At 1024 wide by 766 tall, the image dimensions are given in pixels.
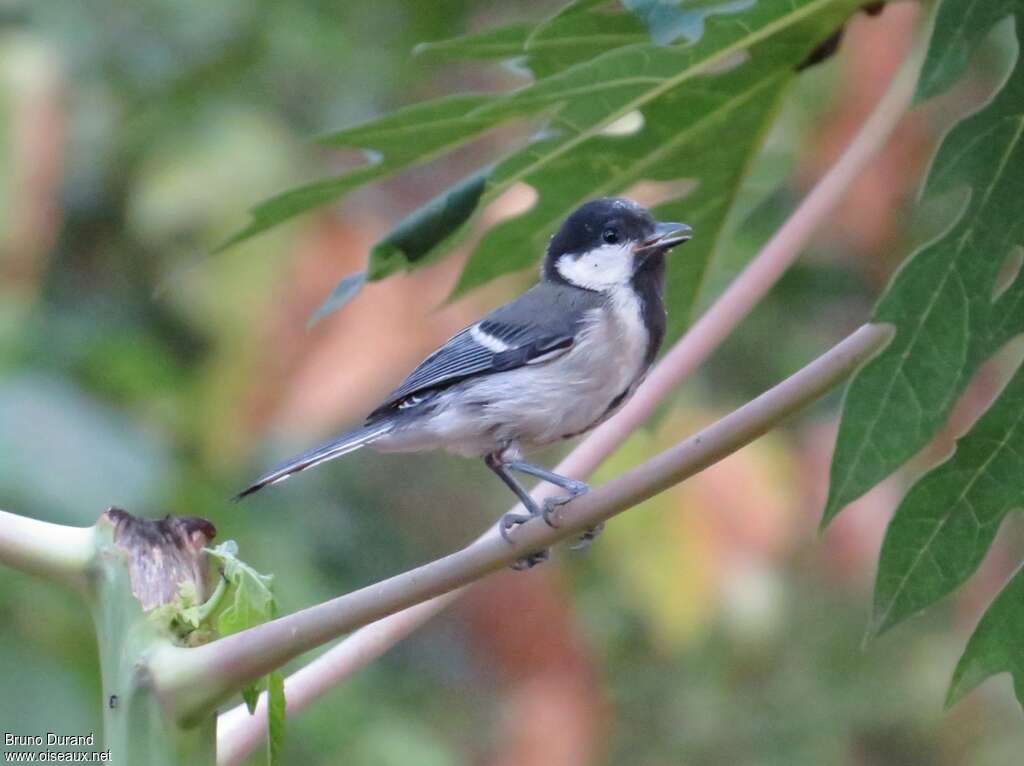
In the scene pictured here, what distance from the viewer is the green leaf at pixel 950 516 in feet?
5.12

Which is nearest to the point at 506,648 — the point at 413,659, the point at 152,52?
the point at 413,659

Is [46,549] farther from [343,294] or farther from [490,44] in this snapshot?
[490,44]

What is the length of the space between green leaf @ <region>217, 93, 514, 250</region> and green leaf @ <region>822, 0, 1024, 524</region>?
50 cm

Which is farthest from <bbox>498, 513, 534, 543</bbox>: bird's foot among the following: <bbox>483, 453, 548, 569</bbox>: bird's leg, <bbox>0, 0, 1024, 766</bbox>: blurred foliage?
<bbox>0, 0, 1024, 766</bbox>: blurred foliage

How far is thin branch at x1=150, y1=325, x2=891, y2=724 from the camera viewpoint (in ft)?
3.96

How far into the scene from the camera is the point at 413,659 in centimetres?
472

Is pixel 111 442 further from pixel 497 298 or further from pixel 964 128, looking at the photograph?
pixel 964 128

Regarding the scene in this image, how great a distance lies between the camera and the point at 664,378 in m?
1.75

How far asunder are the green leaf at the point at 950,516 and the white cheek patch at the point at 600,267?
666 millimetres

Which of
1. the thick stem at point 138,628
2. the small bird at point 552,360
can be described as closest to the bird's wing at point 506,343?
the small bird at point 552,360

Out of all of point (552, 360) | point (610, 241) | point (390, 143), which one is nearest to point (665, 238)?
point (610, 241)

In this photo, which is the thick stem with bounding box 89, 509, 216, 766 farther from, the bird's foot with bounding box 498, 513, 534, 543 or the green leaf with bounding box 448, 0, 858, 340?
the green leaf with bounding box 448, 0, 858, 340

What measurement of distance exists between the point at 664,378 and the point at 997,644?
475mm

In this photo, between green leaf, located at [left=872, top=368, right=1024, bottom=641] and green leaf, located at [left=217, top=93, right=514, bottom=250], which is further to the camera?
green leaf, located at [left=217, top=93, right=514, bottom=250]
